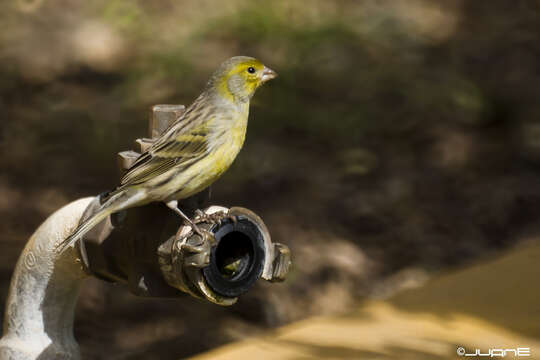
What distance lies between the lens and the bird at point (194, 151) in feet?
10.9

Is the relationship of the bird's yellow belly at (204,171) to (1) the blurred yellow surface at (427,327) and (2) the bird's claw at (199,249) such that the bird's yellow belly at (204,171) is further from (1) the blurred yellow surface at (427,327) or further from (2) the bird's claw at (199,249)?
(1) the blurred yellow surface at (427,327)

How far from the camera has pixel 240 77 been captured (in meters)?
3.54

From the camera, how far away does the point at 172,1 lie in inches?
364

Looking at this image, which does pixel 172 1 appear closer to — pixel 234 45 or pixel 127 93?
pixel 234 45

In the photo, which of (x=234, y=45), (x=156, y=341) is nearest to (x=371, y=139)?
(x=234, y=45)

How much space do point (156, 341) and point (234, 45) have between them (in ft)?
12.5

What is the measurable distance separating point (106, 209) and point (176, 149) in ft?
1.22

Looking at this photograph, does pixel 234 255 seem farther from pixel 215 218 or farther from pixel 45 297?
pixel 45 297

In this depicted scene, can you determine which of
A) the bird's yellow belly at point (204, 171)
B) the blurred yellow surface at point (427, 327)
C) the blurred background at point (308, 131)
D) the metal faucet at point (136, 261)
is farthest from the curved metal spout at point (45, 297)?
the blurred background at point (308, 131)

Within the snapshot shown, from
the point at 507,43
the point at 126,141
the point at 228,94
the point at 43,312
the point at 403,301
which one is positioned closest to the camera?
the point at 228,94

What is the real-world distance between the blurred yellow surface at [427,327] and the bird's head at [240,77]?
5.59 ft

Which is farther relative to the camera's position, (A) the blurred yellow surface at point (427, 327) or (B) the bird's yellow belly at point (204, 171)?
(A) the blurred yellow surface at point (427, 327)

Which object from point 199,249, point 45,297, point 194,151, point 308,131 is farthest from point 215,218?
point 308,131

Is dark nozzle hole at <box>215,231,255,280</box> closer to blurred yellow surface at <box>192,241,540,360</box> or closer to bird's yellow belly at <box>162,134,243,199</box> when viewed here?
bird's yellow belly at <box>162,134,243,199</box>
